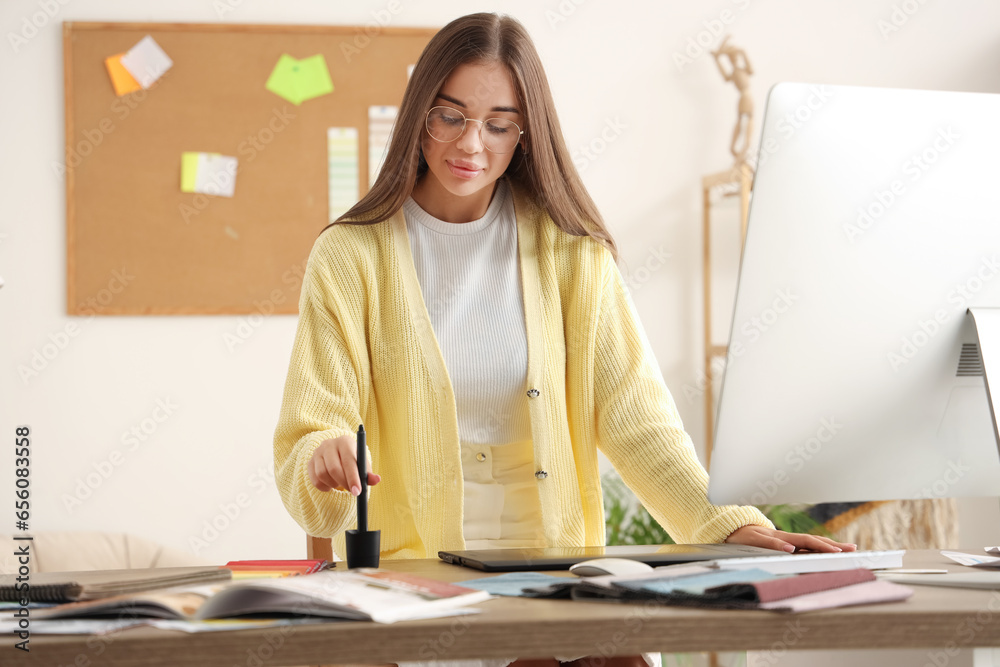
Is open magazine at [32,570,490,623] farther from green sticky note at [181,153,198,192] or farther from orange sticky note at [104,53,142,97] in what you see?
orange sticky note at [104,53,142,97]

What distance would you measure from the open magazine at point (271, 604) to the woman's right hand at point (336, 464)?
21 cm

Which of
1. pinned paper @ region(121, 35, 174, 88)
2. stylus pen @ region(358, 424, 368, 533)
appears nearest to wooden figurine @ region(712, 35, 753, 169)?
pinned paper @ region(121, 35, 174, 88)

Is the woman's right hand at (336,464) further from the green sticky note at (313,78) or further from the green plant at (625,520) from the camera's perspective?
the green sticky note at (313,78)

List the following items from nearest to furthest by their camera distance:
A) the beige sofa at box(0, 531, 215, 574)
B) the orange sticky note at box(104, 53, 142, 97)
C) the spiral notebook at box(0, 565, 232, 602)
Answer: the spiral notebook at box(0, 565, 232, 602), the beige sofa at box(0, 531, 215, 574), the orange sticky note at box(104, 53, 142, 97)

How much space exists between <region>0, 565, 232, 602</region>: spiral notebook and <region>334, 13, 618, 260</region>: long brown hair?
0.64m

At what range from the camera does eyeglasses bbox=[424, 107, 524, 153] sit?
133 centimetres

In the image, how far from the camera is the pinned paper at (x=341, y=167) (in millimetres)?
2809

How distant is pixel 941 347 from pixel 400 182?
78cm

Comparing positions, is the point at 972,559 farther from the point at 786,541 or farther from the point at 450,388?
the point at 450,388

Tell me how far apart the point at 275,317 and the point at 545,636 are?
2.29 metres

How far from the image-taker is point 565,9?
292cm

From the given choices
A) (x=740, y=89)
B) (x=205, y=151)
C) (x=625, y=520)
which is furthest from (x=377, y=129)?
(x=625, y=520)

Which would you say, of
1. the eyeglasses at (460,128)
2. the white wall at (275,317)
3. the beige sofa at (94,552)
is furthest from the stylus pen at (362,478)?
the white wall at (275,317)

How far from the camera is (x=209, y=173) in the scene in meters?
2.78
